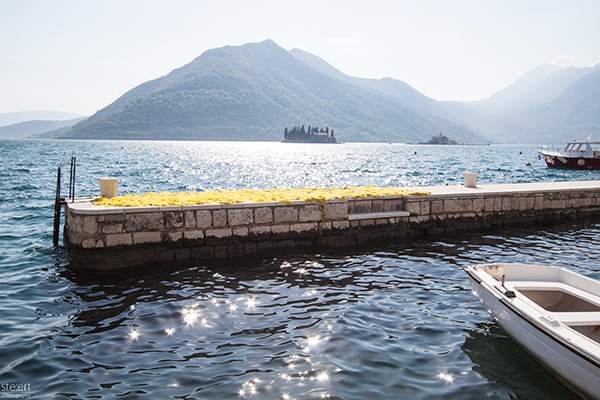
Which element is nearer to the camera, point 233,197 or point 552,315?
point 552,315

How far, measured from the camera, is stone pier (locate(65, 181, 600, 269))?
855cm

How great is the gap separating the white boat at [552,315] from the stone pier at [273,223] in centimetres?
480

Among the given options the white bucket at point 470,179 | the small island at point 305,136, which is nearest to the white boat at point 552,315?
the white bucket at point 470,179

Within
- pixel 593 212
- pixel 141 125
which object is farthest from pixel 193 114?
pixel 593 212

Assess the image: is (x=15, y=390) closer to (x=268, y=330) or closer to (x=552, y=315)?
(x=268, y=330)

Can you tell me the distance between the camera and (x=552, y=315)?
16.0 feet

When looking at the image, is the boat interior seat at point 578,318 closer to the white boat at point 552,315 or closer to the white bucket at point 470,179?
the white boat at point 552,315

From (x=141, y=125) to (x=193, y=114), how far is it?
2629 cm

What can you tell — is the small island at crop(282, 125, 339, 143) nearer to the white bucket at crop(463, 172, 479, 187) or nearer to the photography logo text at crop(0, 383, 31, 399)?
the white bucket at crop(463, 172, 479, 187)

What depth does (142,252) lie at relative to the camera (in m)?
8.80

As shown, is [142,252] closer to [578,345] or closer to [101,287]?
[101,287]

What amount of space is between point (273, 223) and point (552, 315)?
653cm

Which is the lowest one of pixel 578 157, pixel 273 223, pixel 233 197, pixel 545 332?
pixel 545 332

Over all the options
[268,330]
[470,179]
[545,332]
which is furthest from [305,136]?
[545,332]
